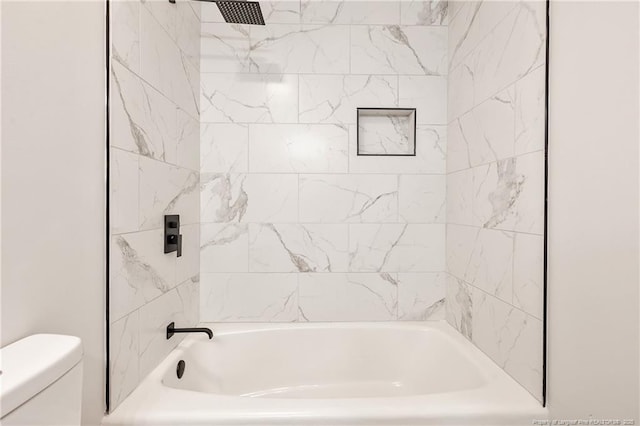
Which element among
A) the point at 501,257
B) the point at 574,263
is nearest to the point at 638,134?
the point at 574,263

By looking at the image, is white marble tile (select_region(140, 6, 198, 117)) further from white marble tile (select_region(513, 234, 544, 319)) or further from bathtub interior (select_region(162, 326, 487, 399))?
white marble tile (select_region(513, 234, 544, 319))

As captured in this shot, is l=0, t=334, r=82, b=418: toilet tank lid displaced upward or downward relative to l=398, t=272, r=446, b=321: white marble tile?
upward

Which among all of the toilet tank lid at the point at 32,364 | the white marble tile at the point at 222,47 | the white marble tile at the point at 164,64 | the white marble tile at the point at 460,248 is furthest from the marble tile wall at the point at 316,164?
the toilet tank lid at the point at 32,364

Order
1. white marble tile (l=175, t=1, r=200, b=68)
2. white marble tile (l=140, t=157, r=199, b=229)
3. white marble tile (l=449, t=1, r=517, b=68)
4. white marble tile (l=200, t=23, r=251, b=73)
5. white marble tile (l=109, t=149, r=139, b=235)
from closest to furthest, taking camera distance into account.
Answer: white marble tile (l=109, t=149, r=139, b=235), white marble tile (l=140, t=157, r=199, b=229), white marble tile (l=449, t=1, r=517, b=68), white marble tile (l=175, t=1, r=200, b=68), white marble tile (l=200, t=23, r=251, b=73)

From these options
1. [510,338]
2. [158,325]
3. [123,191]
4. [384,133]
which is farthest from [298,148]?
[510,338]

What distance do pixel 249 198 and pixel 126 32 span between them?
0.97 m

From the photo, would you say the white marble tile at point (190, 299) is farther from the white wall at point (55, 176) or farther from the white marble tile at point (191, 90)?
the white marble tile at point (191, 90)

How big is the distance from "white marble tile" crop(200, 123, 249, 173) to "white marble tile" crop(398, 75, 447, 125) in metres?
0.91

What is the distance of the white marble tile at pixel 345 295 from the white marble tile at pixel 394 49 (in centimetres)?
116

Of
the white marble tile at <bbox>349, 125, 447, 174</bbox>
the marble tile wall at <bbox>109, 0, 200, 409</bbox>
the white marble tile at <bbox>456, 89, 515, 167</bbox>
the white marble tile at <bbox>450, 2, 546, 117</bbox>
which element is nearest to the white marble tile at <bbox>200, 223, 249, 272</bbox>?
the marble tile wall at <bbox>109, 0, 200, 409</bbox>

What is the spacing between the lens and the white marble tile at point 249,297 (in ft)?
6.36

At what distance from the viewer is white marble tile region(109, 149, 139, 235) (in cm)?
108

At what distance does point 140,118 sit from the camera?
49.2 inches

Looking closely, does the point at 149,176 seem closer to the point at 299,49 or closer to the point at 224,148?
the point at 224,148
